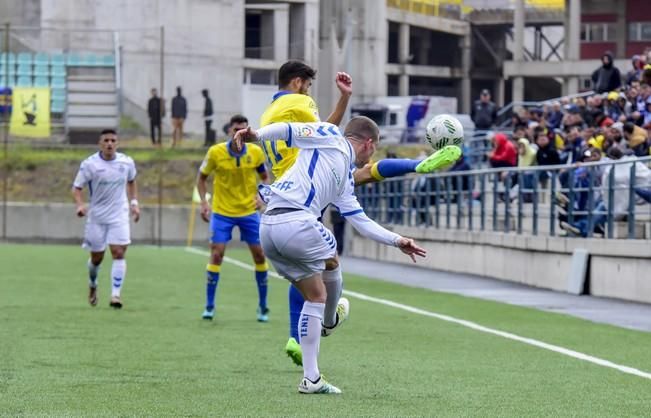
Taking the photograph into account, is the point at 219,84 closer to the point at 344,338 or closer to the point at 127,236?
the point at 127,236

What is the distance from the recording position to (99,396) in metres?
9.46

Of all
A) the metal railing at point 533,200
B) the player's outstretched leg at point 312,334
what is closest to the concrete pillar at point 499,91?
the metal railing at point 533,200

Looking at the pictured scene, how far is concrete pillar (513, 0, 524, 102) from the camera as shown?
76438mm

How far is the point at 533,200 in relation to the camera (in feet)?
87.5

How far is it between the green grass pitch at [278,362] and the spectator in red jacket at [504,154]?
451 inches

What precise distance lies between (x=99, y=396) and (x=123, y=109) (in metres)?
34.0

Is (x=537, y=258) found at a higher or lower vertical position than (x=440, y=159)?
lower

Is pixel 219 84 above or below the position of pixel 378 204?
above

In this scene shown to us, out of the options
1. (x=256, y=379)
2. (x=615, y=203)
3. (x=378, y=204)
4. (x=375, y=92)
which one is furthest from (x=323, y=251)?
(x=375, y=92)

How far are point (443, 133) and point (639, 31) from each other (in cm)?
6697

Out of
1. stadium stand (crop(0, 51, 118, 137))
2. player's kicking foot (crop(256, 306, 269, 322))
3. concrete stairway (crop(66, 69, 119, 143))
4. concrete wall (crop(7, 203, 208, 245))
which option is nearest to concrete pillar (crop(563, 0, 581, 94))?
stadium stand (crop(0, 51, 118, 137))

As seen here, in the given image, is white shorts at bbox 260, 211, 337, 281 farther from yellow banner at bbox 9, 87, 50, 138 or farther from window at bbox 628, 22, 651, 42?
window at bbox 628, 22, 651, 42

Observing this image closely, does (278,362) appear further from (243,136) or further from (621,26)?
(621,26)

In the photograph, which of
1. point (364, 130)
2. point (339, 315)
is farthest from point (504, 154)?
point (364, 130)
